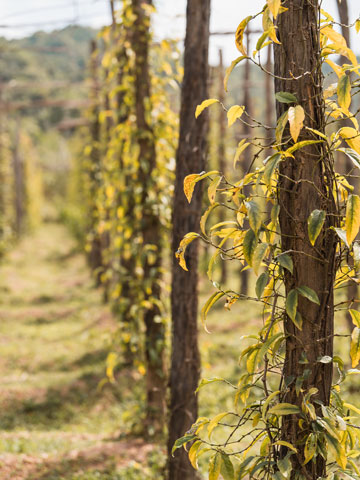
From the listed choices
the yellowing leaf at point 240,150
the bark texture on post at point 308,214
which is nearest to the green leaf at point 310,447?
the bark texture on post at point 308,214

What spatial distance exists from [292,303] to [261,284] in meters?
0.12

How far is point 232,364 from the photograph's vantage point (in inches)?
383

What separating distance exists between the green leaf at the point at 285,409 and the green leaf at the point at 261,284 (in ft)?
1.29

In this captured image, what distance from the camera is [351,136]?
5.36 ft

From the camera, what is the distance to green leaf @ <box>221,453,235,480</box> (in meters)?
1.63

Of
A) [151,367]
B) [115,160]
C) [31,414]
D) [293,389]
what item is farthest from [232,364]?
[293,389]

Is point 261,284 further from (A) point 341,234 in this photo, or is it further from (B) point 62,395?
(B) point 62,395

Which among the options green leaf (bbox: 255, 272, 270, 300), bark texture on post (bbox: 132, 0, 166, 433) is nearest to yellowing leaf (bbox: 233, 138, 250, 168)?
green leaf (bbox: 255, 272, 270, 300)

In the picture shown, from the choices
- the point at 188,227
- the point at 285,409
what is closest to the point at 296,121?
the point at 285,409

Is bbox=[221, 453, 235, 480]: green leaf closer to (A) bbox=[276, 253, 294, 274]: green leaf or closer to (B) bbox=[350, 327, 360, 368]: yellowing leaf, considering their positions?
(B) bbox=[350, 327, 360, 368]: yellowing leaf

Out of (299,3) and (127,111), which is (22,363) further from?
(299,3)

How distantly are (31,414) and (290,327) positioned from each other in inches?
288

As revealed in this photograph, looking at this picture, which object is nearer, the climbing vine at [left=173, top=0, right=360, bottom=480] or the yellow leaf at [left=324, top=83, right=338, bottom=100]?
the climbing vine at [left=173, top=0, right=360, bottom=480]

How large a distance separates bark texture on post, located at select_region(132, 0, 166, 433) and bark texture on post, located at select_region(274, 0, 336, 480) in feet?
11.5
